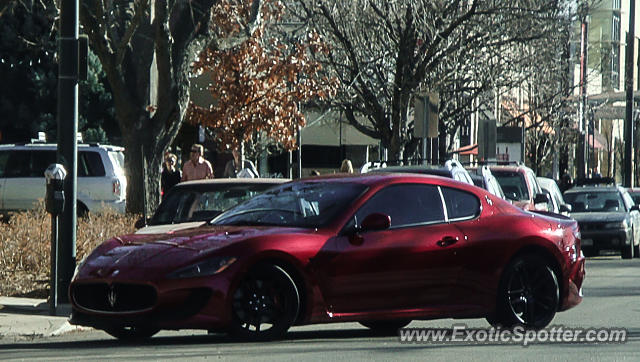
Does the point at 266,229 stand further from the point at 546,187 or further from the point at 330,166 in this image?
the point at 330,166

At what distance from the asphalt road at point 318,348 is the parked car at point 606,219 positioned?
15317 mm

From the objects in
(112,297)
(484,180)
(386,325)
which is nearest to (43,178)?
(484,180)

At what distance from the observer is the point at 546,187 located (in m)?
25.9

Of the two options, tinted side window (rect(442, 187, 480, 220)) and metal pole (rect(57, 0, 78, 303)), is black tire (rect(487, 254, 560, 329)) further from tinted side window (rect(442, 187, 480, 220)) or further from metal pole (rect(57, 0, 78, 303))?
metal pole (rect(57, 0, 78, 303))

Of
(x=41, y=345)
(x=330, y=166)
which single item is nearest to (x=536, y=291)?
(x=41, y=345)

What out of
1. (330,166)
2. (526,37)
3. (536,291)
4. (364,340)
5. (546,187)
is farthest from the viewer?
(330,166)

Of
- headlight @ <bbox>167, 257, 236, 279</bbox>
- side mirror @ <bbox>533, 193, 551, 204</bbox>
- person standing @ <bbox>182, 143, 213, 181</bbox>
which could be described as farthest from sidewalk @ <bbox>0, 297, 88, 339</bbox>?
side mirror @ <bbox>533, 193, 551, 204</bbox>

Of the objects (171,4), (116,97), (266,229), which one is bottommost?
(266,229)

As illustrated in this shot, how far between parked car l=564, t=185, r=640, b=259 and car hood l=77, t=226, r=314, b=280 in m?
18.1

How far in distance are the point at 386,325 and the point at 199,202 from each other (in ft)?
10.5

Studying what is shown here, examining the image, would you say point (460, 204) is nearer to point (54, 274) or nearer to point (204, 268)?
point (204, 268)

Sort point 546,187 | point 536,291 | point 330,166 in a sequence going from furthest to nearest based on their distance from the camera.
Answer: point 330,166
point 546,187
point 536,291

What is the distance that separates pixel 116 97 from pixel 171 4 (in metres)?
1.56

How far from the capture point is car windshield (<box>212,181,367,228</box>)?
34.8 feet
